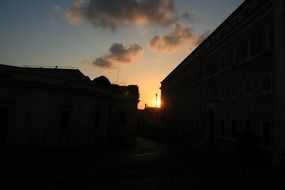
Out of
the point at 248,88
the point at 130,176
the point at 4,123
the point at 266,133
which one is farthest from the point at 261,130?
the point at 4,123

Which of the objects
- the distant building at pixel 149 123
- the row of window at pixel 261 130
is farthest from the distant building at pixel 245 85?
the distant building at pixel 149 123

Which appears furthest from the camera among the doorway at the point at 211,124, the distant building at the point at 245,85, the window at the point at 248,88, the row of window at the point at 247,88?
the doorway at the point at 211,124

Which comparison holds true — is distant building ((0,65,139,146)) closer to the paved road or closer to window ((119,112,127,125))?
window ((119,112,127,125))

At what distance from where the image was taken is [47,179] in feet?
46.6

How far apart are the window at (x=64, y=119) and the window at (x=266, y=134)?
52.7 ft

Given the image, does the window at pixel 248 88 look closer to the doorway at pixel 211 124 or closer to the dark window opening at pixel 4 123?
the doorway at pixel 211 124

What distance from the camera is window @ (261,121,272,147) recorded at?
19498 millimetres

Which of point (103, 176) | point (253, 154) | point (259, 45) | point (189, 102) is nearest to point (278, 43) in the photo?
point (259, 45)

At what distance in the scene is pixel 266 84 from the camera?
65.9ft

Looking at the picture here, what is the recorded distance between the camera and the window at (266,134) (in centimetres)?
1950

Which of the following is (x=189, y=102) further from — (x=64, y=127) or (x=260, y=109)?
(x=260, y=109)

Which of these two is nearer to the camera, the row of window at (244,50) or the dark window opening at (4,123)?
the row of window at (244,50)

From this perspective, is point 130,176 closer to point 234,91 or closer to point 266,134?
point 266,134

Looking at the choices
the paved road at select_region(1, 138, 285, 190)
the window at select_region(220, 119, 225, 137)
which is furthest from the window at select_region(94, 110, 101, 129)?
the paved road at select_region(1, 138, 285, 190)
